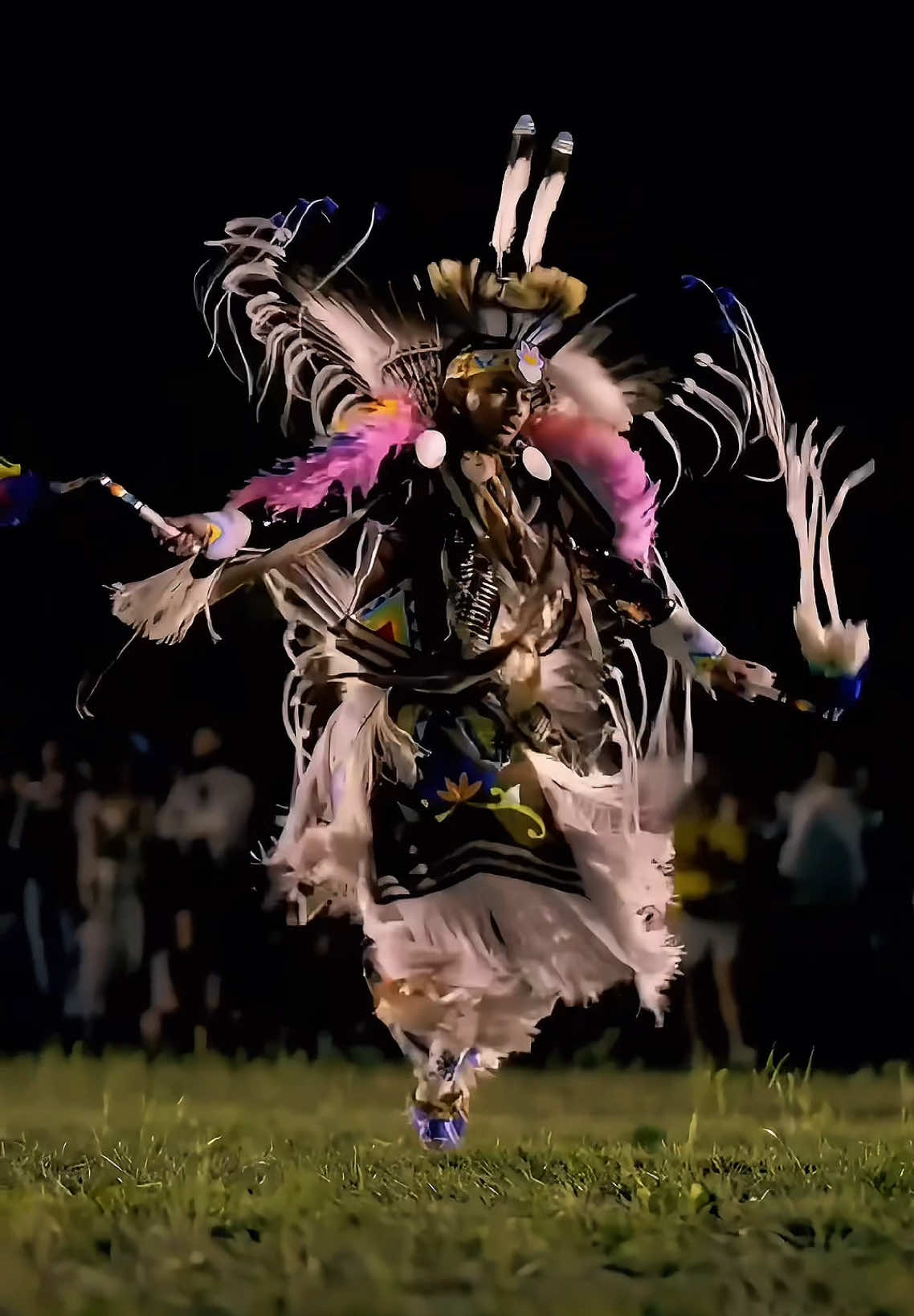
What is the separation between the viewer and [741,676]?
2008 mm

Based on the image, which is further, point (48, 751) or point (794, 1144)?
point (48, 751)

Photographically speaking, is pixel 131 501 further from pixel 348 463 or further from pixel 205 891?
pixel 205 891

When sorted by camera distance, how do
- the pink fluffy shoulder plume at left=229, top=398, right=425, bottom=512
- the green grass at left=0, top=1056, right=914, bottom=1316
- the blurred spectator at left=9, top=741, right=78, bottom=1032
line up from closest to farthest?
1. the green grass at left=0, top=1056, right=914, bottom=1316
2. the pink fluffy shoulder plume at left=229, top=398, right=425, bottom=512
3. the blurred spectator at left=9, top=741, right=78, bottom=1032

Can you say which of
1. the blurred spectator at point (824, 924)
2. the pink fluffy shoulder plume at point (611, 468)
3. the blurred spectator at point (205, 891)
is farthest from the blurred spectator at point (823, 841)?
the blurred spectator at point (205, 891)

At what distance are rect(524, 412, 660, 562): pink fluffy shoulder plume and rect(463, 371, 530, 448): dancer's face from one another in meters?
0.05

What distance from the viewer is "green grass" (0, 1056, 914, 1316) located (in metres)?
1.36

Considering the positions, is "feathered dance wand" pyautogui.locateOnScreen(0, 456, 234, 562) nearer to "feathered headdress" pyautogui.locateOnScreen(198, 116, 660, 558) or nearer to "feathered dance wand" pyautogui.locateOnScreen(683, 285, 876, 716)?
"feathered headdress" pyautogui.locateOnScreen(198, 116, 660, 558)

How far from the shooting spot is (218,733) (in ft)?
7.42

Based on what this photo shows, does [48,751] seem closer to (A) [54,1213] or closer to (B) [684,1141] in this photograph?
(A) [54,1213]

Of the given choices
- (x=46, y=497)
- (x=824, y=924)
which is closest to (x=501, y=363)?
(x=46, y=497)

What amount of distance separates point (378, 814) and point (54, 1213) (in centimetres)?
70

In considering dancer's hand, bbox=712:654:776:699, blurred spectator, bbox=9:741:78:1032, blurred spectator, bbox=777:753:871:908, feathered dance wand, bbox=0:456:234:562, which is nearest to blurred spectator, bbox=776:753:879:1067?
blurred spectator, bbox=777:753:871:908

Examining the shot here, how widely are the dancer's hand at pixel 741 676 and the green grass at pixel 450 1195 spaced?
672mm

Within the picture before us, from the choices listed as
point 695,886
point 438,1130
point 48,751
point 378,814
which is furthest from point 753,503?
point 48,751
